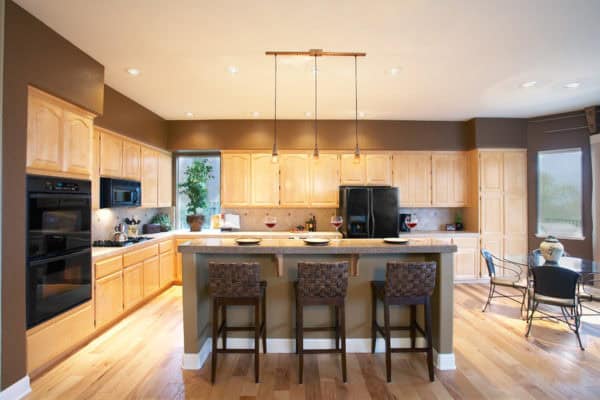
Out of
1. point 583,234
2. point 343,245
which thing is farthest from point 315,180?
point 583,234

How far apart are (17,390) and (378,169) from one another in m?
5.05

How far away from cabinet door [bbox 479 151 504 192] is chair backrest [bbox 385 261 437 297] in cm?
354

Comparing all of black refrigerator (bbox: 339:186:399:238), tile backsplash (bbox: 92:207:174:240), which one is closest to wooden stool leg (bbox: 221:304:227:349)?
tile backsplash (bbox: 92:207:174:240)

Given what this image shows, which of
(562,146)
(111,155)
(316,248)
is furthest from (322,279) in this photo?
(562,146)

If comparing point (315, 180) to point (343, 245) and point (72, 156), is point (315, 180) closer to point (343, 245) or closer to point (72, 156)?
point (343, 245)

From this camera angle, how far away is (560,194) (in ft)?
16.2

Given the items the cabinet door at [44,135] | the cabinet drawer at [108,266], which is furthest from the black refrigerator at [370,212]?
the cabinet door at [44,135]

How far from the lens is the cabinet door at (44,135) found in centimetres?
232

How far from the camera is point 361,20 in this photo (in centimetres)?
235

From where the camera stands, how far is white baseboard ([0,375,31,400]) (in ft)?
6.85

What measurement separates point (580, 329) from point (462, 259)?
Answer: 1.83m

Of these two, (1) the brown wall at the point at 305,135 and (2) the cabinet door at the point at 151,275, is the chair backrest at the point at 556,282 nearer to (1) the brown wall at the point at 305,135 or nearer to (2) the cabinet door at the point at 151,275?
(1) the brown wall at the point at 305,135

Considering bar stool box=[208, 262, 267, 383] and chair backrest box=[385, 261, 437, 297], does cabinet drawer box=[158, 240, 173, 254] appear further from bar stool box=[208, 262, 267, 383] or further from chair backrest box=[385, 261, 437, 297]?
chair backrest box=[385, 261, 437, 297]

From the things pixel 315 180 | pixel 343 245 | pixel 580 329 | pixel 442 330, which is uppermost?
pixel 315 180
